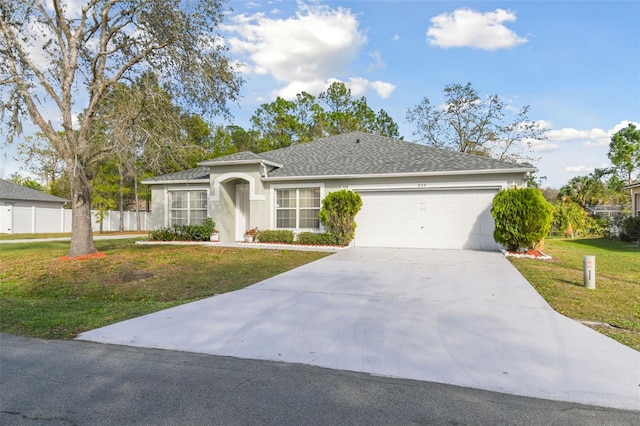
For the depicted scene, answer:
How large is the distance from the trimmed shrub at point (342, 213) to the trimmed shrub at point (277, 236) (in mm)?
1657

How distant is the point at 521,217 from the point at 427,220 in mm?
3300

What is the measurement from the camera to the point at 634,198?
21.2m

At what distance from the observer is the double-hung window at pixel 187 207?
704 inches

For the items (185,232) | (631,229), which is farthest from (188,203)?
(631,229)

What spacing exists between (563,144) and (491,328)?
99.1ft

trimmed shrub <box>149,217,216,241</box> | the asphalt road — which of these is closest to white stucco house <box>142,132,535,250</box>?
trimmed shrub <box>149,217,216,241</box>

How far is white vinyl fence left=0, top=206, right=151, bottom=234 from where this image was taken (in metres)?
26.7

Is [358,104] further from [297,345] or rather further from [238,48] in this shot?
[297,345]

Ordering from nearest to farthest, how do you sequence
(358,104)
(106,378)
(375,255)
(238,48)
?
(106,378) → (375,255) → (238,48) → (358,104)

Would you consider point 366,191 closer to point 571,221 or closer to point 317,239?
point 317,239

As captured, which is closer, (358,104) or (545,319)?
(545,319)

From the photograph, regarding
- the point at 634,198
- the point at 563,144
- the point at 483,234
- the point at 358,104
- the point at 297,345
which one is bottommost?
the point at 297,345

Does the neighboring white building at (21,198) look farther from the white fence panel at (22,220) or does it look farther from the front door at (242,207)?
the front door at (242,207)

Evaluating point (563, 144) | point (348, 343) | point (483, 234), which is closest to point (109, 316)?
point (348, 343)
